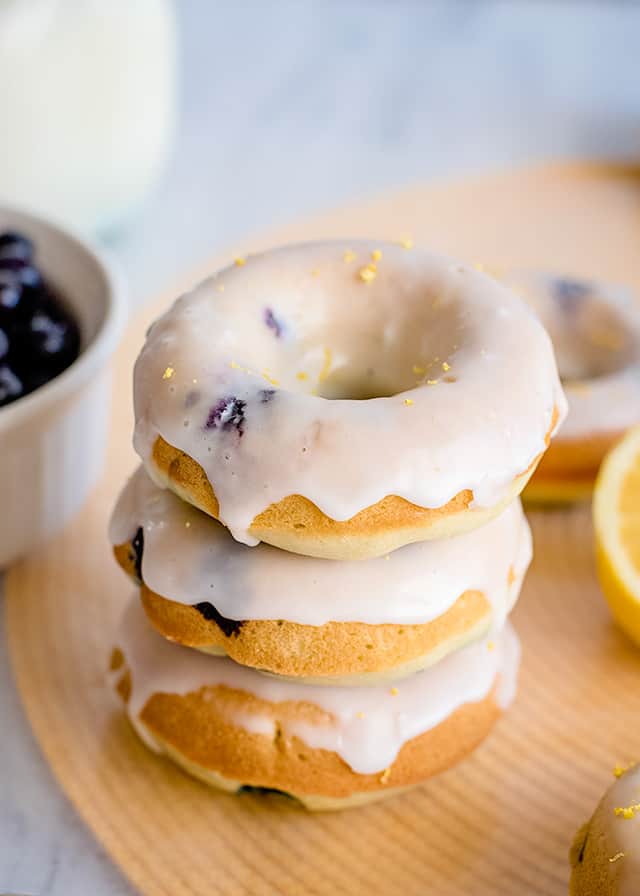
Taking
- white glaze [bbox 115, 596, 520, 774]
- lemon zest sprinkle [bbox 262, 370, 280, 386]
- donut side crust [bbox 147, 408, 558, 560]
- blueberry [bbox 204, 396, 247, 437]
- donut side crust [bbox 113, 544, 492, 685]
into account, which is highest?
blueberry [bbox 204, 396, 247, 437]

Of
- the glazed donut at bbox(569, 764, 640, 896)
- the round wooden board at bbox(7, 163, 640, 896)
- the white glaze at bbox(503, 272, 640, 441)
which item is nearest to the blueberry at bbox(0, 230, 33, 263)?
the round wooden board at bbox(7, 163, 640, 896)

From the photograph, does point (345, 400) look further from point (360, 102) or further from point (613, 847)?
point (360, 102)

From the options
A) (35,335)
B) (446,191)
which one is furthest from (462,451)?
(446,191)

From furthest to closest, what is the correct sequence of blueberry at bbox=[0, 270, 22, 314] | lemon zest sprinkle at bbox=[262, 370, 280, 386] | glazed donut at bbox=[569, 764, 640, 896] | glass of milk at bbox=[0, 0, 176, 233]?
glass of milk at bbox=[0, 0, 176, 233] → blueberry at bbox=[0, 270, 22, 314] → lemon zest sprinkle at bbox=[262, 370, 280, 386] → glazed donut at bbox=[569, 764, 640, 896]

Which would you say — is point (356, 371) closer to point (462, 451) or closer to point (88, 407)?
point (462, 451)

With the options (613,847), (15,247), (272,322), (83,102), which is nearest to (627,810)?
(613,847)

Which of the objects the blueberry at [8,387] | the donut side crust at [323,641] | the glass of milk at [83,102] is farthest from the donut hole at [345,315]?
the glass of milk at [83,102]

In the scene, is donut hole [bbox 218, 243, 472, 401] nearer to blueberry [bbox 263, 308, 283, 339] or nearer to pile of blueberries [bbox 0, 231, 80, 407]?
blueberry [bbox 263, 308, 283, 339]
